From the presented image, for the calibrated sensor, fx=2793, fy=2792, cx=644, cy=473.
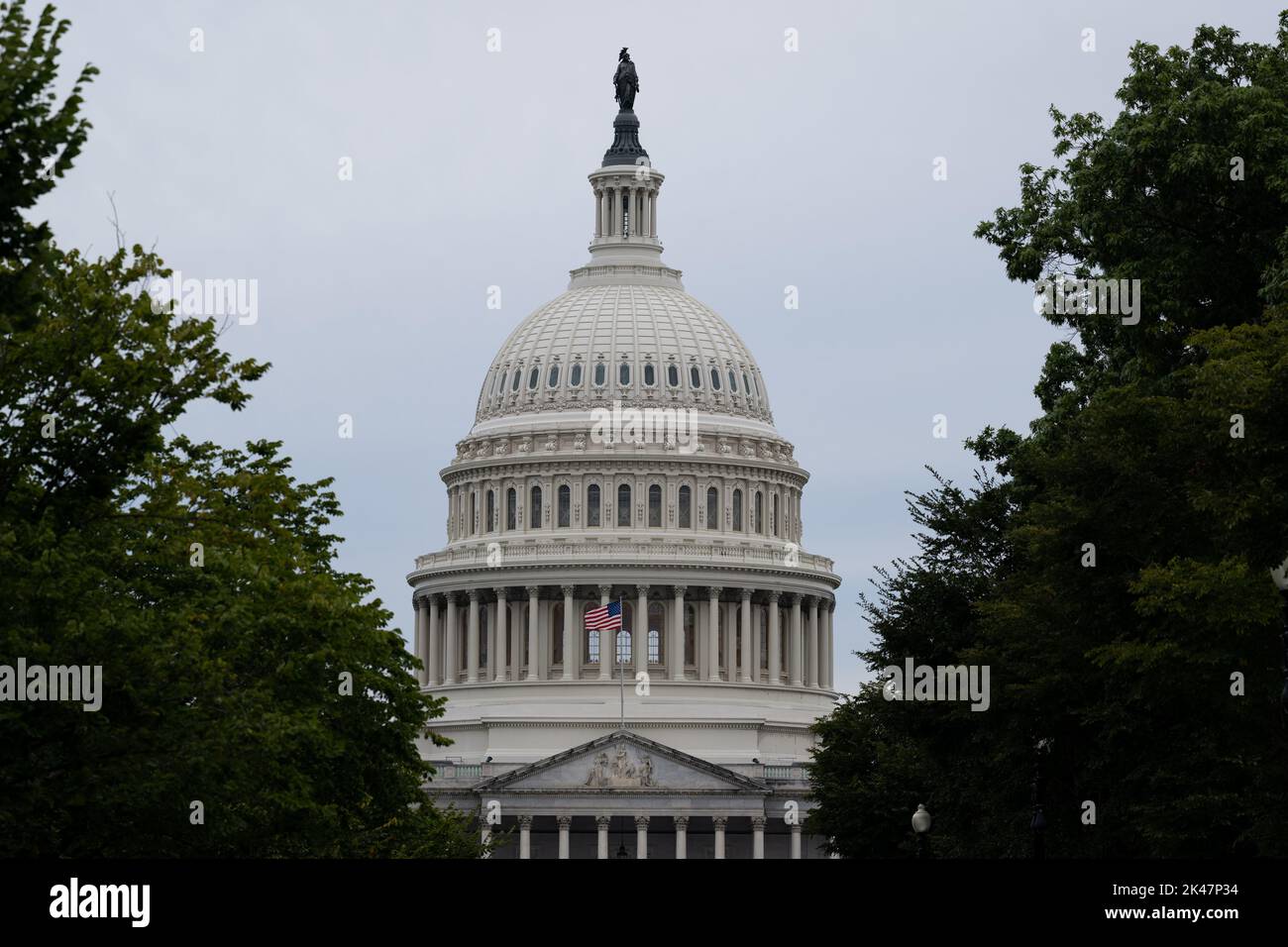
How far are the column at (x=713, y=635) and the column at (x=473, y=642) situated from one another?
15825mm

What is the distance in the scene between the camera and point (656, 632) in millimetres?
188250

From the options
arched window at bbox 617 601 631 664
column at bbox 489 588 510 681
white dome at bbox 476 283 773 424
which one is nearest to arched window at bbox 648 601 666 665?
arched window at bbox 617 601 631 664

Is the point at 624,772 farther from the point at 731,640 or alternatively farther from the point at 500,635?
the point at 500,635

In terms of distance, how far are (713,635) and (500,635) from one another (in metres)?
14.3

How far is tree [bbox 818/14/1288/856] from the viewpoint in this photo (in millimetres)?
50438

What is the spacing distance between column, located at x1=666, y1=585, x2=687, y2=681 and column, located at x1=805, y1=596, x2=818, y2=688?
11.3 meters

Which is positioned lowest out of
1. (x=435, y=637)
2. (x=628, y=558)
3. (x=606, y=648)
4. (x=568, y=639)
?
(x=606, y=648)

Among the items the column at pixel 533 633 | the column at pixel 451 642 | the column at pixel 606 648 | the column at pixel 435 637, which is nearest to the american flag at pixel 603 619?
the column at pixel 606 648

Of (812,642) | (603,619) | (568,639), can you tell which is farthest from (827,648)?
(603,619)

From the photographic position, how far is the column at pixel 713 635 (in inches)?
7274

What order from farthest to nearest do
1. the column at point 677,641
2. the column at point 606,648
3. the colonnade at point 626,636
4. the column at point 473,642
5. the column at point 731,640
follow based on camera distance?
the column at point 473,642 → the column at point 731,640 → the colonnade at point 626,636 → the column at point 677,641 → the column at point 606,648

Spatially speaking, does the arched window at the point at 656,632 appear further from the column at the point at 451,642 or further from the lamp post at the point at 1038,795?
the lamp post at the point at 1038,795

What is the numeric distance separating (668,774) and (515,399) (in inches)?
1424
